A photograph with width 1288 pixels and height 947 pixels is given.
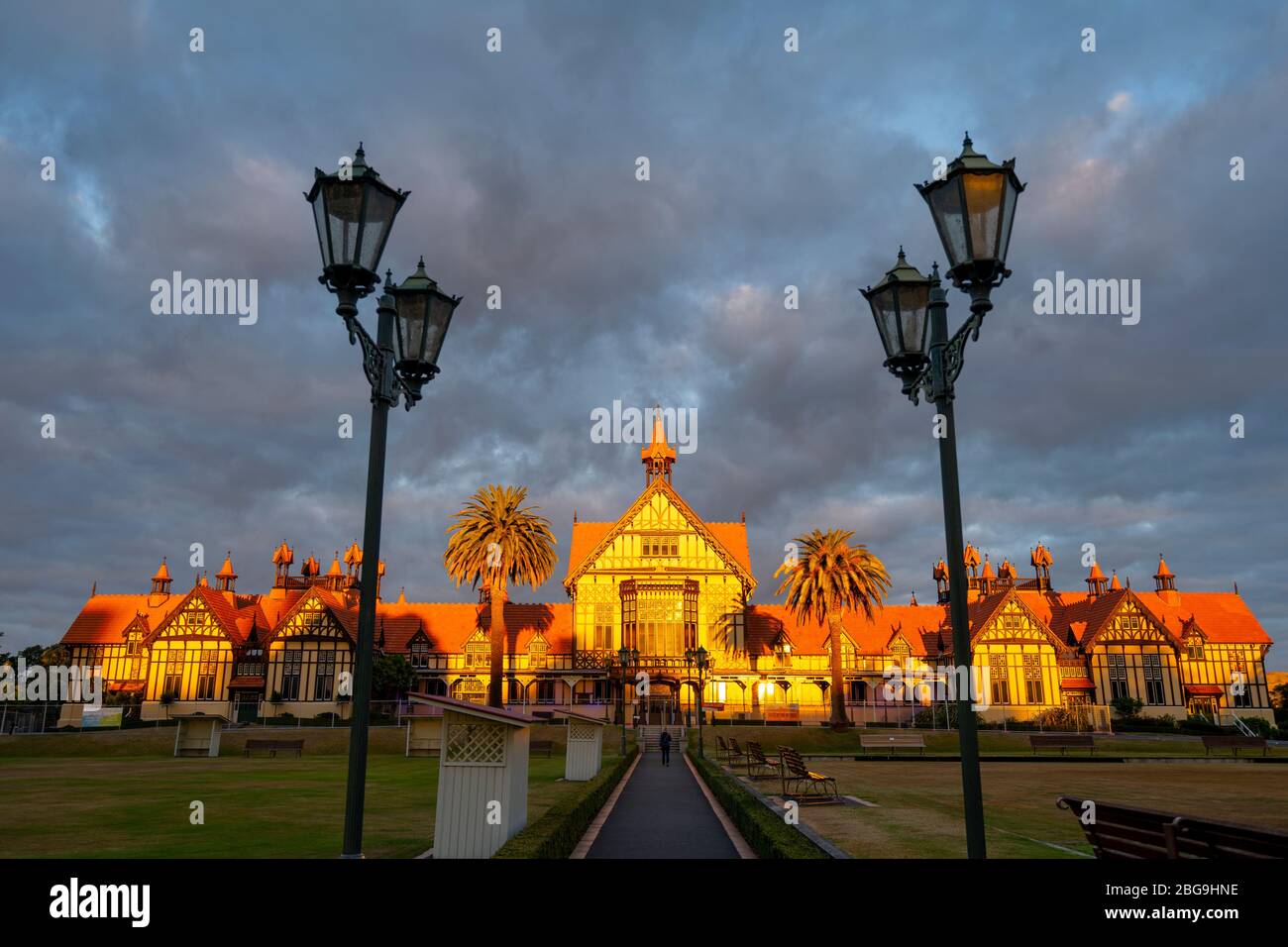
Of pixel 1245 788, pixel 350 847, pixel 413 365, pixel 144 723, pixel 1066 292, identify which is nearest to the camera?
pixel 350 847

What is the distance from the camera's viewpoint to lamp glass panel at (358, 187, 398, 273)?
24.8 feet

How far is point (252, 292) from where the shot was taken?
12141 millimetres

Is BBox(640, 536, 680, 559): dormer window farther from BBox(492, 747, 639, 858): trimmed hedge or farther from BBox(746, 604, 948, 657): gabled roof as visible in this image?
BBox(492, 747, 639, 858): trimmed hedge

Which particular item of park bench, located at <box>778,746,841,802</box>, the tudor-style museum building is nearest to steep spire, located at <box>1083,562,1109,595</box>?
the tudor-style museum building

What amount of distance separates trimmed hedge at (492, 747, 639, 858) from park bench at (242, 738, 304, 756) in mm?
28003

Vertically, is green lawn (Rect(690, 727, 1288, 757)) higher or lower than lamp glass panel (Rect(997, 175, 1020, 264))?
lower

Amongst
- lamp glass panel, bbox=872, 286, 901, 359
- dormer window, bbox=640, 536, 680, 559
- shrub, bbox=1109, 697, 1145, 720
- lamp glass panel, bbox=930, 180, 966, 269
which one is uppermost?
dormer window, bbox=640, 536, 680, 559

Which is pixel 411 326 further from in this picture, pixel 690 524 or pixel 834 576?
pixel 690 524

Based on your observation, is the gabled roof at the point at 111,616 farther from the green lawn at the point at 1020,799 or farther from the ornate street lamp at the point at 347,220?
the ornate street lamp at the point at 347,220

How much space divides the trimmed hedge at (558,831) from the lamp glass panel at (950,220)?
828 centimetres

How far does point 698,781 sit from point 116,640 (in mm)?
66685

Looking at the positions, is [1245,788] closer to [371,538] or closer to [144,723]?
[371,538]

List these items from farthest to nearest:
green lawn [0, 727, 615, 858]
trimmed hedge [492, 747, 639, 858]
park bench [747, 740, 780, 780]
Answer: park bench [747, 740, 780, 780] → green lawn [0, 727, 615, 858] → trimmed hedge [492, 747, 639, 858]
